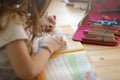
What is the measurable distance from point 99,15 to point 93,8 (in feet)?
0.22

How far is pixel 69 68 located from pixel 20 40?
0.22 metres

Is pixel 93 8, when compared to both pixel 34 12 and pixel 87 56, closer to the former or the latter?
pixel 87 56

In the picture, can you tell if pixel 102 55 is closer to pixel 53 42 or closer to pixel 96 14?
pixel 53 42

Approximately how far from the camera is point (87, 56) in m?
0.86

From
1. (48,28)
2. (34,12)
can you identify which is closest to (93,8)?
(48,28)

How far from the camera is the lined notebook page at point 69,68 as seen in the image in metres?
0.76

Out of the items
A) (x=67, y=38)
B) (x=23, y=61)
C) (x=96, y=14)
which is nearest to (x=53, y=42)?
(x=67, y=38)

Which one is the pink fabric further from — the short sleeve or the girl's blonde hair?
the short sleeve

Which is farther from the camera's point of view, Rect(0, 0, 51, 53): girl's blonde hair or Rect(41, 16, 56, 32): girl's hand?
Rect(41, 16, 56, 32): girl's hand

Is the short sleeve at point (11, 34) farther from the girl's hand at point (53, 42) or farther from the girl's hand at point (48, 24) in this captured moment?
the girl's hand at point (48, 24)

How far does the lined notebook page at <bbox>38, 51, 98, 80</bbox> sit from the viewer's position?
0.76m

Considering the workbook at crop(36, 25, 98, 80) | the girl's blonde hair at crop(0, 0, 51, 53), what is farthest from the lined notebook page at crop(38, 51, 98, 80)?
the girl's blonde hair at crop(0, 0, 51, 53)

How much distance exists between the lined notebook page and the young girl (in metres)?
0.03

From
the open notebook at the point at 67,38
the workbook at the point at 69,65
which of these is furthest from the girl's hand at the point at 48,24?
the workbook at the point at 69,65
